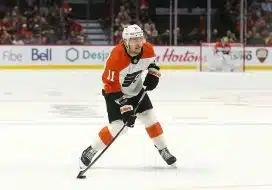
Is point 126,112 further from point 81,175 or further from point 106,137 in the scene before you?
point 81,175

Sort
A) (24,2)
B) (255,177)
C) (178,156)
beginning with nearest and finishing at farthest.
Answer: (255,177) < (178,156) < (24,2)

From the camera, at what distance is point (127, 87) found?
A: 4.70 meters

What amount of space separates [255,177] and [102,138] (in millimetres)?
1139

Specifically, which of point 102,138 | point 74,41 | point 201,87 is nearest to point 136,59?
point 102,138

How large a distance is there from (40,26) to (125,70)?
42.4ft

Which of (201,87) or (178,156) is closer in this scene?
(178,156)

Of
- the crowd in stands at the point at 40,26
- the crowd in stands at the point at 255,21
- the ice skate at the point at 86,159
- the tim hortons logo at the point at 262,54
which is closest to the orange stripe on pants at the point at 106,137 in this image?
the ice skate at the point at 86,159

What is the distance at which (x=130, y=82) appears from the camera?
15.3 ft

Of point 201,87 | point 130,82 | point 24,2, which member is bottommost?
point 201,87

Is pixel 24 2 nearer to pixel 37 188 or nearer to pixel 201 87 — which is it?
pixel 201 87

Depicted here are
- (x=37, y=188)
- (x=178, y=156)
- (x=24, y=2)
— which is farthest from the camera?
(x=24, y=2)

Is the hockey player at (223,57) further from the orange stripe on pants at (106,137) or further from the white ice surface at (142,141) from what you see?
the orange stripe on pants at (106,137)

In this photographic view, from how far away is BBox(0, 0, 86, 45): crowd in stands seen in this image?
16.3m

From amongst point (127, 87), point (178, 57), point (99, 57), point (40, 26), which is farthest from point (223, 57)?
point (127, 87)
